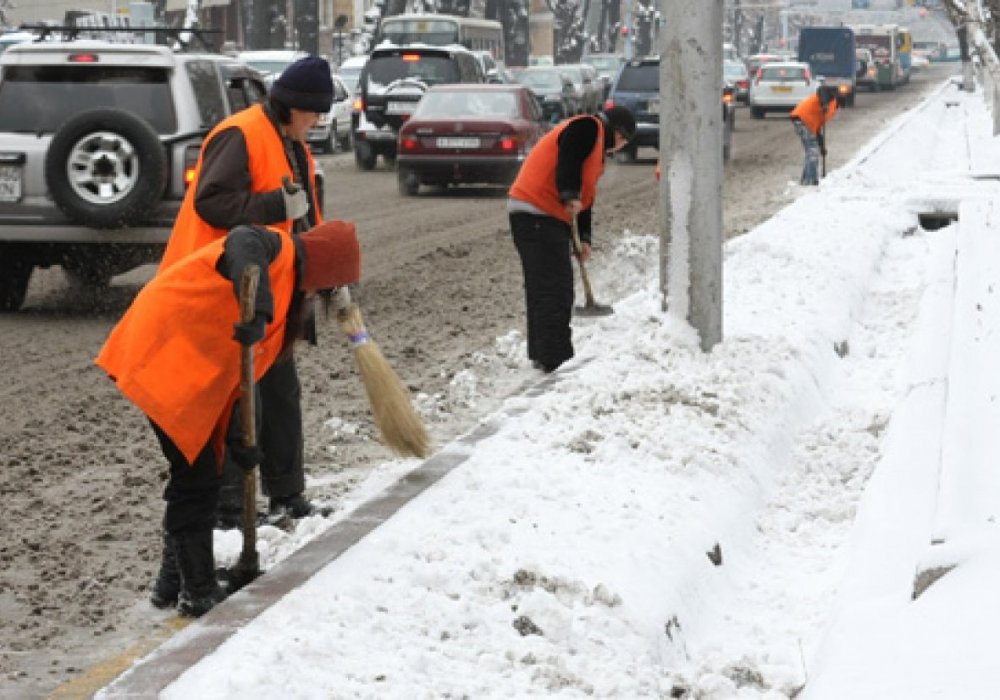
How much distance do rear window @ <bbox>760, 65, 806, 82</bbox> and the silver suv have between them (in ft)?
147

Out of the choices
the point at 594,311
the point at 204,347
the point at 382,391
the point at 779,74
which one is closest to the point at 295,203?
the point at 382,391

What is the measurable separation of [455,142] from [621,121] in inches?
578

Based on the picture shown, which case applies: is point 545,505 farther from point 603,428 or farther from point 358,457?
point 358,457

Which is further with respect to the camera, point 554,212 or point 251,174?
point 554,212

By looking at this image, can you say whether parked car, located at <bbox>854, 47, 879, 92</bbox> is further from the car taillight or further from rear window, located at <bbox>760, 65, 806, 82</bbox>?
the car taillight

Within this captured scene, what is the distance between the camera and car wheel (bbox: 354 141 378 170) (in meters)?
31.4

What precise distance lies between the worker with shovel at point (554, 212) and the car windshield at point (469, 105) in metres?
14.5

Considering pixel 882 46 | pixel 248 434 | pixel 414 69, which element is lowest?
pixel 882 46

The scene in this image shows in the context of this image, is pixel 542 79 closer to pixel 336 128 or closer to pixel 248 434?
pixel 336 128

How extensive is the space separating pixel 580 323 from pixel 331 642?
7.54 m

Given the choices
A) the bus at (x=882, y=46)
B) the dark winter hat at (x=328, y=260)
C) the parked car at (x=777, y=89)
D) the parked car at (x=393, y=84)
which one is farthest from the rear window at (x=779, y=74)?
the dark winter hat at (x=328, y=260)

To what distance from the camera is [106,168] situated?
40.7 ft

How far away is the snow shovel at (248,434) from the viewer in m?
5.89

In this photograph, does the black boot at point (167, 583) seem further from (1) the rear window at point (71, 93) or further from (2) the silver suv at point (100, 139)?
(1) the rear window at point (71, 93)
